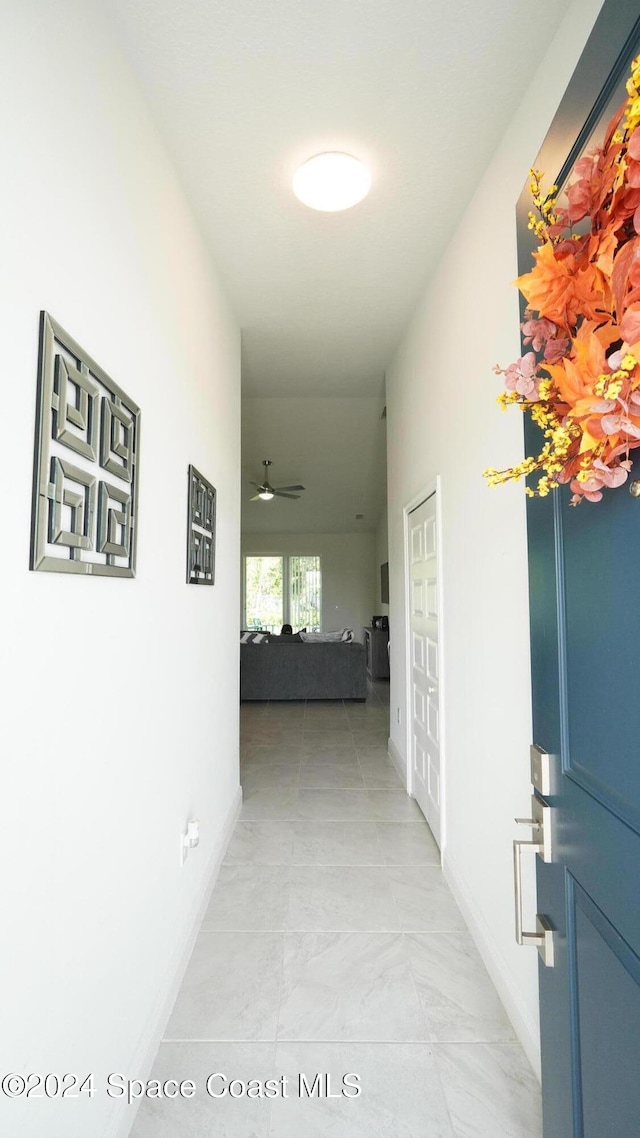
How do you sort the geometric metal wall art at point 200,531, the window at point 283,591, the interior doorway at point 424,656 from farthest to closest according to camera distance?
1. the window at point 283,591
2. the interior doorway at point 424,656
3. the geometric metal wall art at point 200,531

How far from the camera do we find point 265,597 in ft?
35.5

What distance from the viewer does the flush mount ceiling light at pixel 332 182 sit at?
1937 millimetres

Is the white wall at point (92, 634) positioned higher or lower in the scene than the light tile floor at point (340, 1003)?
higher

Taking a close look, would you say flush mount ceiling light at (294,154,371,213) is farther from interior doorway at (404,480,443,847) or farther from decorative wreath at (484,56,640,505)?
decorative wreath at (484,56,640,505)

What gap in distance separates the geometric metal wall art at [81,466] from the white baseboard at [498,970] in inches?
66.6

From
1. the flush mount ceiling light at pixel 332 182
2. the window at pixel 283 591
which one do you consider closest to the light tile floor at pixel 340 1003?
the flush mount ceiling light at pixel 332 182

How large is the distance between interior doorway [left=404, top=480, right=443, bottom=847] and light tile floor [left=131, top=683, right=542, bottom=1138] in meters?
0.31

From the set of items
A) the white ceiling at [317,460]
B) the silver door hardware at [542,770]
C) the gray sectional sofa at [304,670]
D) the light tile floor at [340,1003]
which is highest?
the white ceiling at [317,460]

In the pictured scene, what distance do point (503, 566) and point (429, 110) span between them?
1.49 metres

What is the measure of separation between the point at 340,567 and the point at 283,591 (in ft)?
4.06

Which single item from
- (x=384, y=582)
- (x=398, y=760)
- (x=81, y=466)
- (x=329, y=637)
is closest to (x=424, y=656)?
(x=398, y=760)

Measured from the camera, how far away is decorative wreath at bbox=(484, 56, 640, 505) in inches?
24.5

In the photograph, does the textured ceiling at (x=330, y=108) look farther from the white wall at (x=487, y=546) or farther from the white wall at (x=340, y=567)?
the white wall at (x=340, y=567)

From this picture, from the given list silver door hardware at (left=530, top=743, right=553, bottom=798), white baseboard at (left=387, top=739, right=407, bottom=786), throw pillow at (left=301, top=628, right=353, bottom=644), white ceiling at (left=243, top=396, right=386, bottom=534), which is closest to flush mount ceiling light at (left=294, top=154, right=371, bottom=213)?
silver door hardware at (left=530, top=743, right=553, bottom=798)
